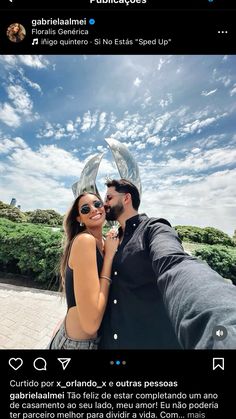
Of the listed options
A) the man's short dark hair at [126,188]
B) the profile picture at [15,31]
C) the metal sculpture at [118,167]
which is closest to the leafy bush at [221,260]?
the metal sculpture at [118,167]

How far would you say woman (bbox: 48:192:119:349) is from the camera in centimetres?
135

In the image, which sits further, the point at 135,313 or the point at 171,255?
the point at 135,313

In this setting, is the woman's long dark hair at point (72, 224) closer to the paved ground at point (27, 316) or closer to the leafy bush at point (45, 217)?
the paved ground at point (27, 316)

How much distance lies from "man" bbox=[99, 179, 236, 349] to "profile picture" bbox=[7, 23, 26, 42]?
1.98 meters

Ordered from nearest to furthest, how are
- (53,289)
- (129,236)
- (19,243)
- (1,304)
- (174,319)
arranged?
(174,319) → (129,236) → (1,304) → (53,289) → (19,243)

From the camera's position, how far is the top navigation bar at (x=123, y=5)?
1628mm

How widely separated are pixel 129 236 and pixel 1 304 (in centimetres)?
497

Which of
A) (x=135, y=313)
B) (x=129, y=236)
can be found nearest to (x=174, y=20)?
(x=129, y=236)

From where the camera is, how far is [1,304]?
4.86m

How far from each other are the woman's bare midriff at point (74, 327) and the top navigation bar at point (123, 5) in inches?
107

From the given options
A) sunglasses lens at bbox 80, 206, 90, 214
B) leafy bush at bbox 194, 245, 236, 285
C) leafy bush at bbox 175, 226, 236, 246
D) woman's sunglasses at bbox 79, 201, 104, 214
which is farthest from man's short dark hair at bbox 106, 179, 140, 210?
leafy bush at bbox 175, 226, 236, 246

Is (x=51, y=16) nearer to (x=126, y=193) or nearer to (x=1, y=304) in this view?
(x=126, y=193)
